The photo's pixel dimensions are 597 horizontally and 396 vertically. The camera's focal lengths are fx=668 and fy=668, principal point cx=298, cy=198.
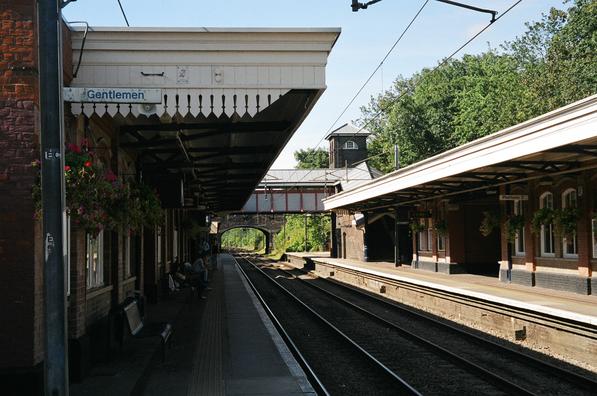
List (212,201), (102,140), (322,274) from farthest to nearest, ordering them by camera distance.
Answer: (322,274)
(212,201)
(102,140)

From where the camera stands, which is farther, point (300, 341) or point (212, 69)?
point (300, 341)

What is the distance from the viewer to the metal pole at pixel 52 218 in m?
4.37

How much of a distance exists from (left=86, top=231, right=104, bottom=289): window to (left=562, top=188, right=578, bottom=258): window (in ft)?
35.1

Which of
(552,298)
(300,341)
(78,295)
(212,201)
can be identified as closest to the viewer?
(78,295)

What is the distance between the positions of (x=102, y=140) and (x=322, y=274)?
28.8 meters

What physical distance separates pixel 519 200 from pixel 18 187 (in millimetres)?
13908

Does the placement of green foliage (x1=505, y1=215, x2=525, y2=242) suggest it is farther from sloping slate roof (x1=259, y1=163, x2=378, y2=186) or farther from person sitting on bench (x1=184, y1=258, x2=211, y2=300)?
sloping slate roof (x1=259, y1=163, x2=378, y2=186)

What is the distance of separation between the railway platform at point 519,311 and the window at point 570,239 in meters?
0.98

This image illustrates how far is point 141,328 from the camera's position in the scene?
31.9 feet

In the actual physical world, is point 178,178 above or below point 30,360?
above

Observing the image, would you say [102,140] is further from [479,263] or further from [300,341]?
[479,263]

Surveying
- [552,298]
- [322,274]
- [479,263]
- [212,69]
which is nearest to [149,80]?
[212,69]

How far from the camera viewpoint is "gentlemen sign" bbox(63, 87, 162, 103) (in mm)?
6051

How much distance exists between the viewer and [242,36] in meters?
7.80
